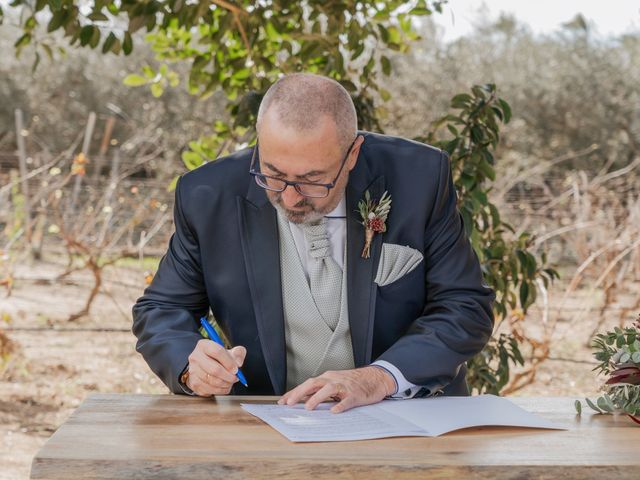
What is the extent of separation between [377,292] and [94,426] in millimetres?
949

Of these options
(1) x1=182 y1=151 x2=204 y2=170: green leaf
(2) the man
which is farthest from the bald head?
(1) x1=182 y1=151 x2=204 y2=170: green leaf

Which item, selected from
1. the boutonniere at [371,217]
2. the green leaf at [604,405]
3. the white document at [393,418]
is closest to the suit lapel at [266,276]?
the boutonniere at [371,217]

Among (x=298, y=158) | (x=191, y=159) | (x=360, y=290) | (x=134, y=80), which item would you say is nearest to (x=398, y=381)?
(x=360, y=290)

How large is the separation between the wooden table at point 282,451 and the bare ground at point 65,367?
324 cm

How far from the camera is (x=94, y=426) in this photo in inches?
68.4

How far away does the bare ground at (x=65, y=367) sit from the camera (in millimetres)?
5527

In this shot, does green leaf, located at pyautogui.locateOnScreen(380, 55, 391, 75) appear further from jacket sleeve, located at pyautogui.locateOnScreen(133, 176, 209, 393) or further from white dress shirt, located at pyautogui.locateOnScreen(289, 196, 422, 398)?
jacket sleeve, located at pyautogui.locateOnScreen(133, 176, 209, 393)

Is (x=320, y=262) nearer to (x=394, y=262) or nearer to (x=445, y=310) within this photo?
(x=394, y=262)

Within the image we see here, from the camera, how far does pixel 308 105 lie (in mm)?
2271

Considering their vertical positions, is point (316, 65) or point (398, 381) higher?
point (316, 65)

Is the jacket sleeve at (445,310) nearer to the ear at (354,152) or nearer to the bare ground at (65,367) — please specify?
the ear at (354,152)

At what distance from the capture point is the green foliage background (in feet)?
11.5

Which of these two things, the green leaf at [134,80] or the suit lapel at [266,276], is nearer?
the suit lapel at [266,276]

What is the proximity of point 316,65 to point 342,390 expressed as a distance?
2.47 meters
